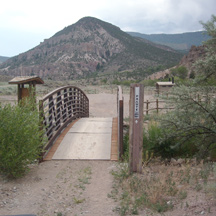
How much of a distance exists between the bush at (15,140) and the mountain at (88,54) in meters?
88.6

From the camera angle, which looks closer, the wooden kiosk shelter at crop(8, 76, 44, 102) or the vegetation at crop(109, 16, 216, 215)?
the vegetation at crop(109, 16, 216, 215)

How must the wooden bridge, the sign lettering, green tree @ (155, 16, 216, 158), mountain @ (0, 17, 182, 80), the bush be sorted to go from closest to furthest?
the bush, the sign lettering, the wooden bridge, green tree @ (155, 16, 216, 158), mountain @ (0, 17, 182, 80)

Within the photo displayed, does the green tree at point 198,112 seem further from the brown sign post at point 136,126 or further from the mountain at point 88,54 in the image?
the mountain at point 88,54

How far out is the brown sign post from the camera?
5387 millimetres

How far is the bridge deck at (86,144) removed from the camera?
6.55m

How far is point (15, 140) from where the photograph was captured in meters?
4.86

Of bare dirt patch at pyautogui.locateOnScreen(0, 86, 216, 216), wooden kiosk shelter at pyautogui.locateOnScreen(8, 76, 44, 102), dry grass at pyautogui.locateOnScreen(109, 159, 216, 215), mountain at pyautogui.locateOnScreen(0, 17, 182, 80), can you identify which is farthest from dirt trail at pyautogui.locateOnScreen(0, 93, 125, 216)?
mountain at pyautogui.locateOnScreen(0, 17, 182, 80)

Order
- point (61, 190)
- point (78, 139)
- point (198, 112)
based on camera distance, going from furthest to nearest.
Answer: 1. point (78, 139)
2. point (198, 112)
3. point (61, 190)

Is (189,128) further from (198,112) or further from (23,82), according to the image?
(23,82)

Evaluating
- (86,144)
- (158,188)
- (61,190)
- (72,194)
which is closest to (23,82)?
(86,144)

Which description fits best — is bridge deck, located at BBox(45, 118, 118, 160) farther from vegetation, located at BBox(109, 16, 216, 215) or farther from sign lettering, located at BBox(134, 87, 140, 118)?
sign lettering, located at BBox(134, 87, 140, 118)

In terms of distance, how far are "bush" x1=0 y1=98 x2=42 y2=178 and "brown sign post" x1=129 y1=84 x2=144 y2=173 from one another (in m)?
1.80

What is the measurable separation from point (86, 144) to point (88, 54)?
119633 mm

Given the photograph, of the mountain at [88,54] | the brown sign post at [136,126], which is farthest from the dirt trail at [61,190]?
the mountain at [88,54]
